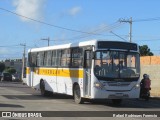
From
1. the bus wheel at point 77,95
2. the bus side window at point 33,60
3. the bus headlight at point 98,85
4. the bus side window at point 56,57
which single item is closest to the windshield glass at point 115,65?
the bus headlight at point 98,85

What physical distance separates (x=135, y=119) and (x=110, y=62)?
5606 mm

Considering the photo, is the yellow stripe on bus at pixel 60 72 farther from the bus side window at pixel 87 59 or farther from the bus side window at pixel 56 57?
the bus side window at pixel 87 59

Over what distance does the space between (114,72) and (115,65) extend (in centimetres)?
33

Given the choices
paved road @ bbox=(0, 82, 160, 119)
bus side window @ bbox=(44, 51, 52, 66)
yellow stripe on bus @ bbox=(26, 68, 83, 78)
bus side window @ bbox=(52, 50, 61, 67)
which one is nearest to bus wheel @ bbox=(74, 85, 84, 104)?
paved road @ bbox=(0, 82, 160, 119)

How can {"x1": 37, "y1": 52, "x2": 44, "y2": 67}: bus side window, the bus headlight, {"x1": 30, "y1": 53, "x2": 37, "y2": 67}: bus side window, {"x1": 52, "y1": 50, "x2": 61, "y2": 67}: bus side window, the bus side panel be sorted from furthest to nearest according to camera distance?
{"x1": 30, "y1": 53, "x2": 37, "y2": 67}: bus side window < {"x1": 37, "y1": 52, "x2": 44, "y2": 67}: bus side window < {"x1": 52, "y1": 50, "x2": 61, "y2": 67}: bus side window < the bus side panel < the bus headlight

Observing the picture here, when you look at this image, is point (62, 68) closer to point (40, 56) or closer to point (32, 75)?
point (40, 56)

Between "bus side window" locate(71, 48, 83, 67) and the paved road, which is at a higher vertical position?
"bus side window" locate(71, 48, 83, 67)

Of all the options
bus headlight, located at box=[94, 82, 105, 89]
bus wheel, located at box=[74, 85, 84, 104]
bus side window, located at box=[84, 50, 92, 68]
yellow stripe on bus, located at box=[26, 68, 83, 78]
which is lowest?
bus wheel, located at box=[74, 85, 84, 104]

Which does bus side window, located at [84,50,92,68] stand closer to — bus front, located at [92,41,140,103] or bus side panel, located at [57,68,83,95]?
bus front, located at [92,41,140,103]

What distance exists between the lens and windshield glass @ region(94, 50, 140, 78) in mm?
20734

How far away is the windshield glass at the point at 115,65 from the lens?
2073cm

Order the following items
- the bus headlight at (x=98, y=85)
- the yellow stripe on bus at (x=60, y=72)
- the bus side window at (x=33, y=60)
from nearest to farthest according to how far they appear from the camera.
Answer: the bus headlight at (x=98, y=85) < the yellow stripe on bus at (x=60, y=72) < the bus side window at (x=33, y=60)

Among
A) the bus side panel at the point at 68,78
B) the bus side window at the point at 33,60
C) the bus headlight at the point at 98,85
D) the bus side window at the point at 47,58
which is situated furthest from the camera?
the bus side window at the point at 33,60

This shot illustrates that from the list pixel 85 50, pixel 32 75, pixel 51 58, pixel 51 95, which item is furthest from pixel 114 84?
pixel 32 75
